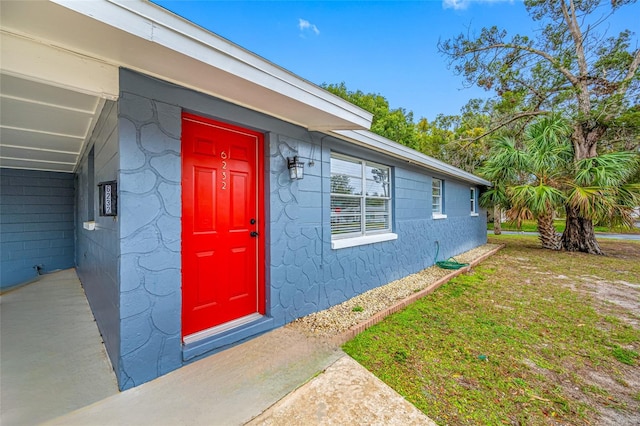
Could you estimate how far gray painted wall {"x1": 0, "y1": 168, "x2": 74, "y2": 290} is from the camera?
5.38 meters

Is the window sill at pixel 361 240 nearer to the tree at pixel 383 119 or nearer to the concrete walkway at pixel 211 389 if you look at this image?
the concrete walkway at pixel 211 389

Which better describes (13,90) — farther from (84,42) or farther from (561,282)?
(561,282)

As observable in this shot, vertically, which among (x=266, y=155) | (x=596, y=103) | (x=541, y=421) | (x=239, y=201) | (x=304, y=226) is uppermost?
(x=596, y=103)

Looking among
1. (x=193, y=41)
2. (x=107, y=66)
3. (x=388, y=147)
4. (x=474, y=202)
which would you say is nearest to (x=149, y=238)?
(x=107, y=66)

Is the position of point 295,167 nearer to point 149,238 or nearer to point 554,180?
point 149,238

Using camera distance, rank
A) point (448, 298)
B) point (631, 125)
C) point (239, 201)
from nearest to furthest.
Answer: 1. point (239, 201)
2. point (448, 298)
3. point (631, 125)

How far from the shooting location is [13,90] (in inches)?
89.1

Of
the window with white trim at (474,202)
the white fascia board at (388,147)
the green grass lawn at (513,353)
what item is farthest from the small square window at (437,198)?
the window with white trim at (474,202)

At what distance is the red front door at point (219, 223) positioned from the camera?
263 centimetres

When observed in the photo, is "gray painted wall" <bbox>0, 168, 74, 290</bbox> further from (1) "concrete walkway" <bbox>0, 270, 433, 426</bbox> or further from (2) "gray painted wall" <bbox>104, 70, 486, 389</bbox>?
(2) "gray painted wall" <bbox>104, 70, 486, 389</bbox>

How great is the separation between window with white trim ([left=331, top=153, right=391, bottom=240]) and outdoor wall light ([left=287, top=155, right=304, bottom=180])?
102 centimetres

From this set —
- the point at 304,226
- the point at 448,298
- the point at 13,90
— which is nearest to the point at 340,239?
the point at 304,226

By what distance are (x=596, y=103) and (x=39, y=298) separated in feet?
54.1

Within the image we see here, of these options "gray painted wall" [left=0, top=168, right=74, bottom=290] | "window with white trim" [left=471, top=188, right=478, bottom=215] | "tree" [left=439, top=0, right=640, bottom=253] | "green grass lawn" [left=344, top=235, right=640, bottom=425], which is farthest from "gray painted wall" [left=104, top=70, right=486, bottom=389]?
"tree" [left=439, top=0, right=640, bottom=253]
